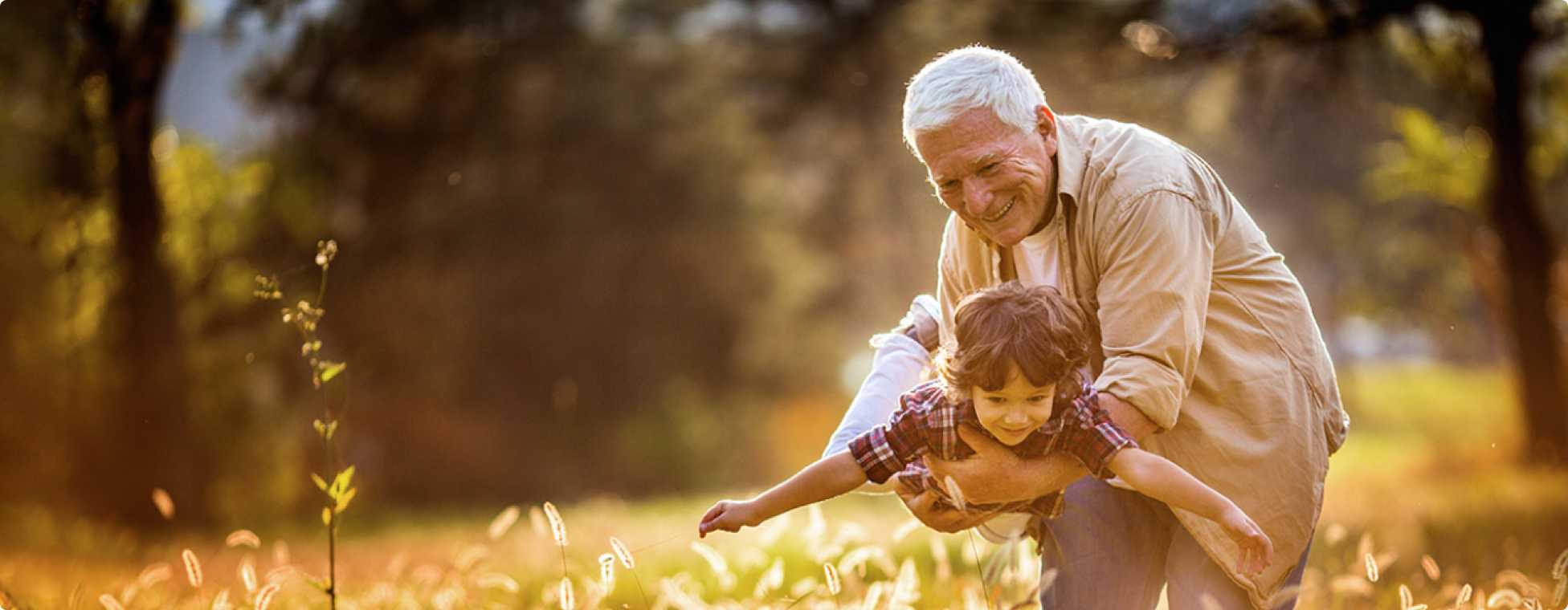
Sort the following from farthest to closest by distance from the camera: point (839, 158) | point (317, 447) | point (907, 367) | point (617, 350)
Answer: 1. point (617, 350)
2. point (317, 447)
3. point (839, 158)
4. point (907, 367)

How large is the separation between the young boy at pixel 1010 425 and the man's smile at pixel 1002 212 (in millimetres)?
165

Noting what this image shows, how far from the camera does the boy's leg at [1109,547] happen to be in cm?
360

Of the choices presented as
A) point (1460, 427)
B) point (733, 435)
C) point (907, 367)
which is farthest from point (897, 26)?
point (1460, 427)

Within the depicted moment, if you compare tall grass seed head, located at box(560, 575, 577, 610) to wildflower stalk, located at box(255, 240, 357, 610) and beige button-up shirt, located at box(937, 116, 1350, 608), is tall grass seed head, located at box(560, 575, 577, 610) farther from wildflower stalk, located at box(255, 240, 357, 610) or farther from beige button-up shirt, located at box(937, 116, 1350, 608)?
beige button-up shirt, located at box(937, 116, 1350, 608)

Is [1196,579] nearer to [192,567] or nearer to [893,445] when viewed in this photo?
[893,445]

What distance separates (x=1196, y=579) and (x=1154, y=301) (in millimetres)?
755

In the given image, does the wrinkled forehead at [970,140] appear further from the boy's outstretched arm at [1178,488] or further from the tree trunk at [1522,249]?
the tree trunk at [1522,249]

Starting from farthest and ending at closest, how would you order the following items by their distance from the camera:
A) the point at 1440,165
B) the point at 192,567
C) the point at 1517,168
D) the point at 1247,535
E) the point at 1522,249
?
1. the point at 1440,165
2. the point at 1522,249
3. the point at 1517,168
4. the point at 192,567
5. the point at 1247,535

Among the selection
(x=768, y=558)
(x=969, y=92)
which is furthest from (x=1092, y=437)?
(x=768, y=558)

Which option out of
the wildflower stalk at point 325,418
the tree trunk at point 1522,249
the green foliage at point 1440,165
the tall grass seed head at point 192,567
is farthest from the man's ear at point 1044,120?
the green foliage at point 1440,165

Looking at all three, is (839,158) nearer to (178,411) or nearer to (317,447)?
(178,411)

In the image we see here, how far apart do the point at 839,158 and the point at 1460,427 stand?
592 inches

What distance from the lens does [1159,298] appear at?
3.11 metres

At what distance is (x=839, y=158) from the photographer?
54.0 ft
